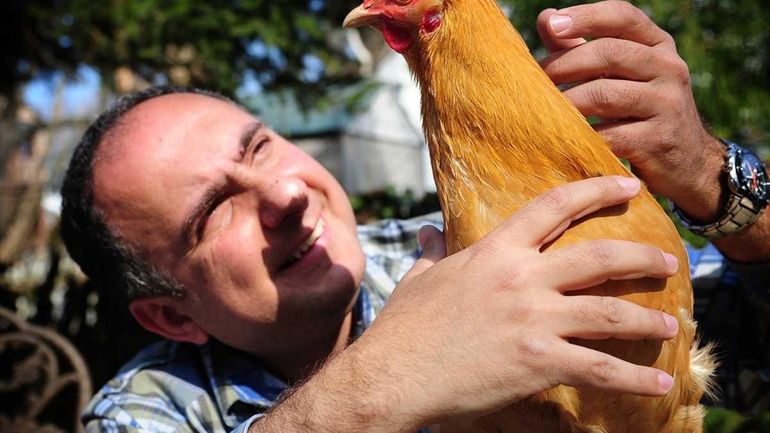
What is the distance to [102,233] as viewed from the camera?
1.88 meters

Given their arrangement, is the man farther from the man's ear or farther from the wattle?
the wattle

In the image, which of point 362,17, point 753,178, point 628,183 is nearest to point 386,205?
point 753,178

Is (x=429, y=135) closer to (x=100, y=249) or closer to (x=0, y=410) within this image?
(x=100, y=249)

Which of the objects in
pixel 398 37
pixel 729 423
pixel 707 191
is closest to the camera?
pixel 398 37

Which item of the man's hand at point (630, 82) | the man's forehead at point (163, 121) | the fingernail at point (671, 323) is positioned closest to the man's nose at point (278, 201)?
the man's forehead at point (163, 121)

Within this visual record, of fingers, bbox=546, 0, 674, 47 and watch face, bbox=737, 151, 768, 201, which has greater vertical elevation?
fingers, bbox=546, 0, 674, 47

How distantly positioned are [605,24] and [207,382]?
1.39 m

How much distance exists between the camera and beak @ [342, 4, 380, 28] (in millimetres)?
1254

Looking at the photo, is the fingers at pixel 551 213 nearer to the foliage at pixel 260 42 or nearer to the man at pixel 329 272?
the man at pixel 329 272

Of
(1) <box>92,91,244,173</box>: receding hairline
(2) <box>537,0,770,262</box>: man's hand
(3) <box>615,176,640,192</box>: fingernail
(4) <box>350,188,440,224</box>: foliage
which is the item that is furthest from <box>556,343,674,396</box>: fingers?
(4) <box>350,188,440,224</box>: foliage

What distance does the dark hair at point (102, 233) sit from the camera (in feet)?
6.14

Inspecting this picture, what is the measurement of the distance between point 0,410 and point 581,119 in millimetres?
3774

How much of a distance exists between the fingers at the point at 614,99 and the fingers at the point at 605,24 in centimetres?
11

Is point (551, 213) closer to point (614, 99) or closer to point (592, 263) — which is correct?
point (592, 263)
